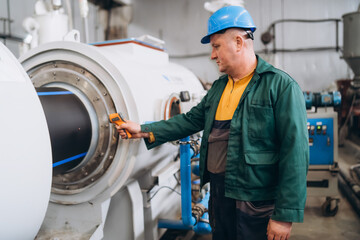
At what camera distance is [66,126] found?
46.5 inches

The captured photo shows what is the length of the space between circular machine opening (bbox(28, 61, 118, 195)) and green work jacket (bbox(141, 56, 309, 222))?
57 centimetres

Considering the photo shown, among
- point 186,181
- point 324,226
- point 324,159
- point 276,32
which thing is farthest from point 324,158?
point 276,32

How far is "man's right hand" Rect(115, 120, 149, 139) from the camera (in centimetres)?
132

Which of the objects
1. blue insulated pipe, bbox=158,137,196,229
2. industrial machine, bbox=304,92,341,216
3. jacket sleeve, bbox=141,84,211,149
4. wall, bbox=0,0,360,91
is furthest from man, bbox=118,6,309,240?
wall, bbox=0,0,360,91

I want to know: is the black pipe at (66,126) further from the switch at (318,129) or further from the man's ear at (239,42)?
the switch at (318,129)

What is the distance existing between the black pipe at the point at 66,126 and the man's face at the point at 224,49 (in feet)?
1.95

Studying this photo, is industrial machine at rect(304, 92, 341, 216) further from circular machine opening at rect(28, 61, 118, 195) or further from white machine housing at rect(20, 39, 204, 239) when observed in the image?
circular machine opening at rect(28, 61, 118, 195)

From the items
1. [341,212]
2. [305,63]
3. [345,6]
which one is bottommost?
[341,212]

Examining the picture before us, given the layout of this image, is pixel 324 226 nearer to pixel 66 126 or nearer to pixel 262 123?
pixel 262 123

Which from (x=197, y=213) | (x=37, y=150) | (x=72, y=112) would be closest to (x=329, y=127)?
(x=197, y=213)

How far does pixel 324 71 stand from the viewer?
4746mm

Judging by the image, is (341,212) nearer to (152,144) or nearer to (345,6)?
(152,144)

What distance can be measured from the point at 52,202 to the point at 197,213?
2.51ft

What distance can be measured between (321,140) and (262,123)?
1745mm
